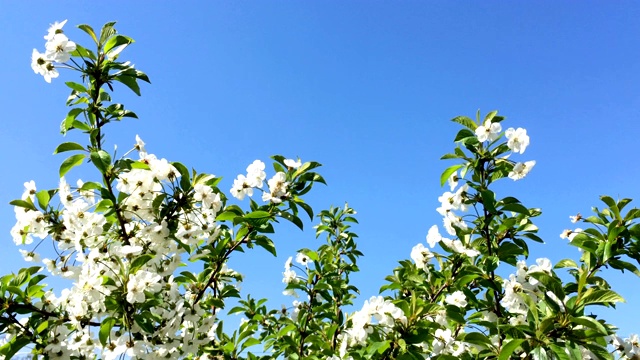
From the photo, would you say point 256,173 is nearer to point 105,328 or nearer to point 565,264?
point 105,328

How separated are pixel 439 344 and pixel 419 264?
70 centimetres

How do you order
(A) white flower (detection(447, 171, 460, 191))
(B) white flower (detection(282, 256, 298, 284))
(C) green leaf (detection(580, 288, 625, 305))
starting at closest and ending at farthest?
1. (C) green leaf (detection(580, 288, 625, 305))
2. (A) white flower (detection(447, 171, 460, 191))
3. (B) white flower (detection(282, 256, 298, 284))

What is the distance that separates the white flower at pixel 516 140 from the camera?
3.51 m

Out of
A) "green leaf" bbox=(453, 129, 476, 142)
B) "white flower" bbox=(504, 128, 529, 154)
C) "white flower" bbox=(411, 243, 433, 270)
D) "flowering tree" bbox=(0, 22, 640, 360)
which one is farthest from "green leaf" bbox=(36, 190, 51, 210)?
"white flower" bbox=(504, 128, 529, 154)

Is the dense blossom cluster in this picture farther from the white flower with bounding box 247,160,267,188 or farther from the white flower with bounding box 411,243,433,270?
Result: the white flower with bounding box 411,243,433,270

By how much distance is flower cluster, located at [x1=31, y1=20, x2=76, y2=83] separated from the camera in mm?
3076

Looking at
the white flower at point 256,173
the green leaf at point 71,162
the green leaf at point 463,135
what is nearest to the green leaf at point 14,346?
the green leaf at point 71,162

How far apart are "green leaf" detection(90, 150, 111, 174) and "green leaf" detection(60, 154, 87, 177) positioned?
0.20 meters

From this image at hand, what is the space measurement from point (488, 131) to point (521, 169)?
422mm

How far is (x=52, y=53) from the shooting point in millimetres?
3088

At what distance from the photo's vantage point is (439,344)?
142 inches

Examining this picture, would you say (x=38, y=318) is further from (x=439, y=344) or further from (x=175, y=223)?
(x=439, y=344)

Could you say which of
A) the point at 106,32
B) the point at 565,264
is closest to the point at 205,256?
the point at 106,32

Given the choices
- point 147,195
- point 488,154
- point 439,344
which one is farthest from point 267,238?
point 488,154
